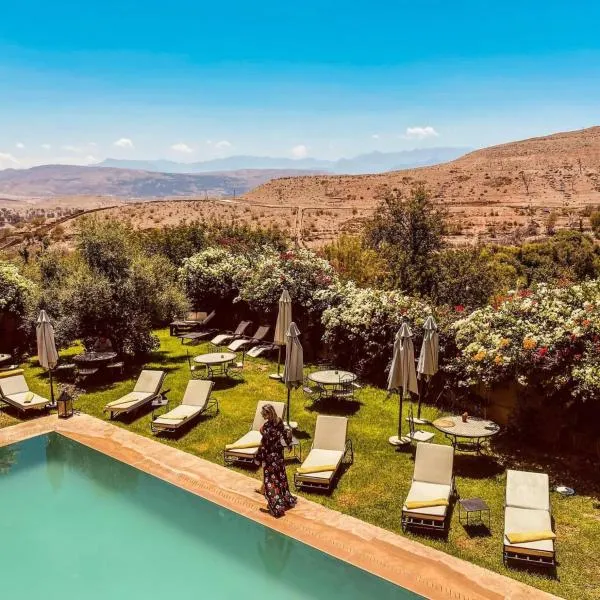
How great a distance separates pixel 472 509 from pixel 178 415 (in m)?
7.61

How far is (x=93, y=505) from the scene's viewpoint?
36.6 feet

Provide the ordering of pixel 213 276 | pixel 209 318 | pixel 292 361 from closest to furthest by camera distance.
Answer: pixel 292 361 → pixel 213 276 → pixel 209 318

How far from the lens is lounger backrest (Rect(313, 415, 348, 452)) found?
40.0 ft

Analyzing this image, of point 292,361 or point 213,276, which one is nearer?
point 292,361

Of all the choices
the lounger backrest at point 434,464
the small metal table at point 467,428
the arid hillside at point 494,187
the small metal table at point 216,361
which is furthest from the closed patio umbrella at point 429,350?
the arid hillside at point 494,187

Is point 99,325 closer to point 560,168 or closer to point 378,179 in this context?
point 378,179

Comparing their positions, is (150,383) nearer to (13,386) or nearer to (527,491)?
(13,386)

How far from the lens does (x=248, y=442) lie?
1238 centimetres

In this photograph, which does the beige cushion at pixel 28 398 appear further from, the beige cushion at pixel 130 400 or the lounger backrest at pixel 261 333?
the lounger backrest at pixel 261 333

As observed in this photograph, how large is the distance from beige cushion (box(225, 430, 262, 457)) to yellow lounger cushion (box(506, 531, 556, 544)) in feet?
17.4

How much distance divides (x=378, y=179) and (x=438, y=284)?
72.8 metres

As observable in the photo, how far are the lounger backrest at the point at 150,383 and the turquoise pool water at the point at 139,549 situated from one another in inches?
149

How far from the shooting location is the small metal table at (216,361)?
17.6 m

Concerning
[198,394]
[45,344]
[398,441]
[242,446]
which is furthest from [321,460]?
[45,344]
